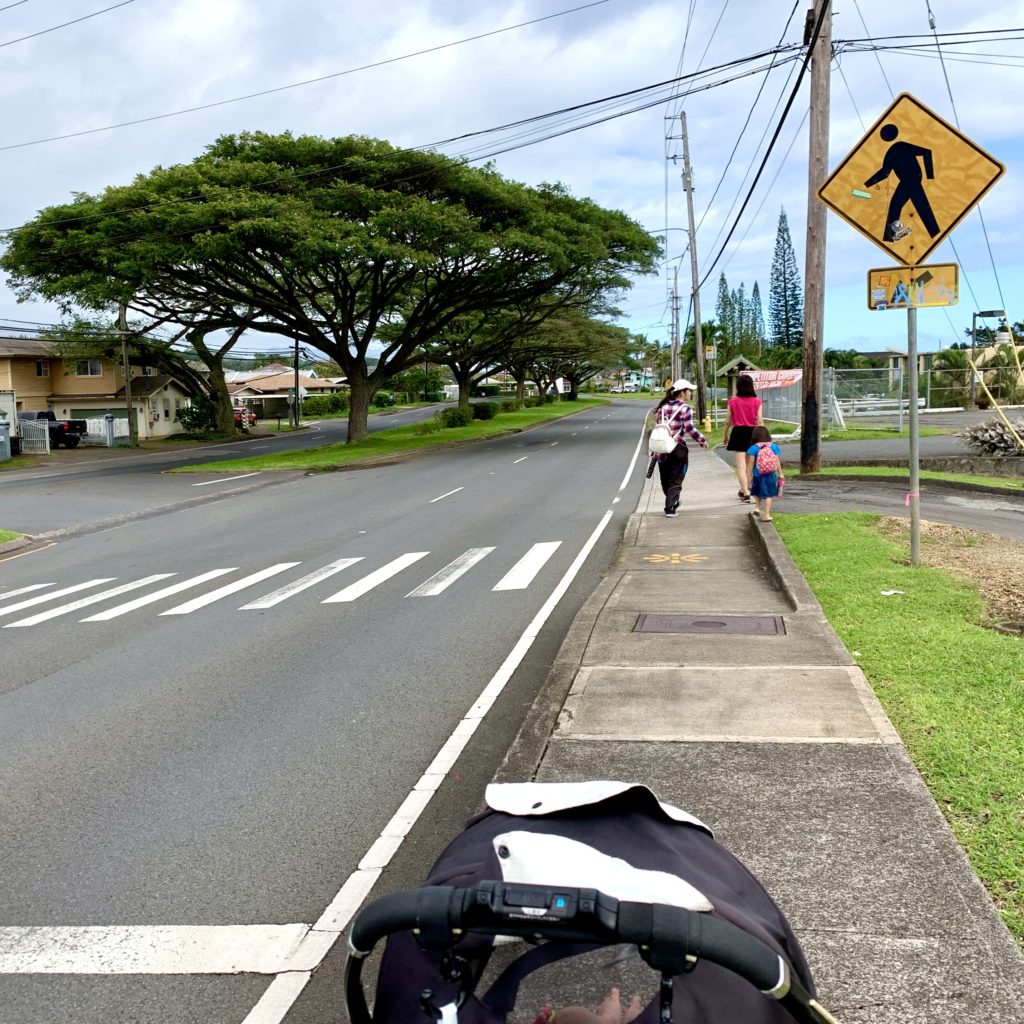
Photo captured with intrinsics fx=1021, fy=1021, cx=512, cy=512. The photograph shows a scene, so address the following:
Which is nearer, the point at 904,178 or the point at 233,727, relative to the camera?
the point at 233,727

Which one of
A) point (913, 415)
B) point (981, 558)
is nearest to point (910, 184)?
point (913, 415)

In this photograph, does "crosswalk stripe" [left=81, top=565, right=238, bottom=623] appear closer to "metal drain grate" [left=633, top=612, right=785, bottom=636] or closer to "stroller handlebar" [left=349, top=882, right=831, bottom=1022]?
"metal drain grate" [left=633, top=612, right=785, bottom=636]

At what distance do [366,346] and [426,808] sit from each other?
34.1 m

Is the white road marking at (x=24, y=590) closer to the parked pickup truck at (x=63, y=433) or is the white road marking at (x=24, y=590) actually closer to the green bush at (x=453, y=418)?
the green bush at (x=453, y=418)

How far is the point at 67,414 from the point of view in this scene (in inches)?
2311

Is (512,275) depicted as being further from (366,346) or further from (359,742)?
(359,742)

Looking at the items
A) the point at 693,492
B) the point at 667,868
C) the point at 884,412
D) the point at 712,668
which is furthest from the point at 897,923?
the point at 884,412

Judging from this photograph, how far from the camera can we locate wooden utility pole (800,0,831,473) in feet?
58.1

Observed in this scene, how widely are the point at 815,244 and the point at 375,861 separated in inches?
652

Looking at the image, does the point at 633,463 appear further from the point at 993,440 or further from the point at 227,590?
the point at 227,590

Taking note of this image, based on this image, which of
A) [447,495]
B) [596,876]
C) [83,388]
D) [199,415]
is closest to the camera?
[596,876]

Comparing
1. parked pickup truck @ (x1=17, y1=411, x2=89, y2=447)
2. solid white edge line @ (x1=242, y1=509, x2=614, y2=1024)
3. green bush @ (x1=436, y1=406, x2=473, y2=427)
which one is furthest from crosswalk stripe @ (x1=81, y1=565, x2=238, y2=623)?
parked pickup truck @ (x1=17, y1=411, x2=89, y2=447)

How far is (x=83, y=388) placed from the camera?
5847 cm

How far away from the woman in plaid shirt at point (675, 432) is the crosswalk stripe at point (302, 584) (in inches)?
175
